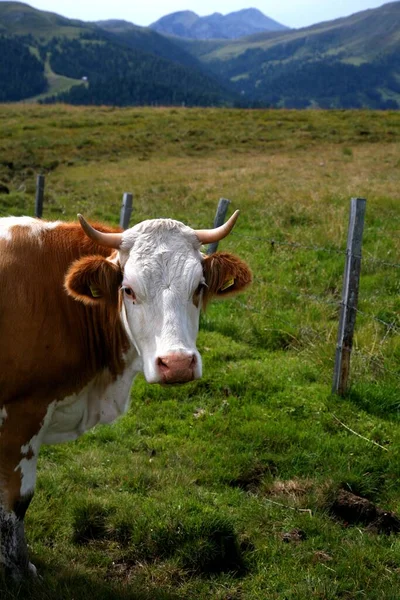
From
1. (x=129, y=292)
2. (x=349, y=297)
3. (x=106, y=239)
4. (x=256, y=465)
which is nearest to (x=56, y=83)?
(x=349, y=297)

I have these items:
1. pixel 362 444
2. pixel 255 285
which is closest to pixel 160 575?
pixel 362 444

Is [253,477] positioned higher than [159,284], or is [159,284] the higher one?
[159,284]

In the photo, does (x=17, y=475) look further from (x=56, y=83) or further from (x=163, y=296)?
(x=56, y=83)

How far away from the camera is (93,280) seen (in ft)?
12.4

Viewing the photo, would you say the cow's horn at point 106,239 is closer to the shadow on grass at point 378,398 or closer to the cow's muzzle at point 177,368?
the cow's muzzle at point 177,368

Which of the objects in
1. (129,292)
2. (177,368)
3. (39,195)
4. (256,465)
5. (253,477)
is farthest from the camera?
(39,195)

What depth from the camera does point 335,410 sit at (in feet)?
19.9

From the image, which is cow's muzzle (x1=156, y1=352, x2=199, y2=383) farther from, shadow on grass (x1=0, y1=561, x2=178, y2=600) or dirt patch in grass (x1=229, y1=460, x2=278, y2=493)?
dirt patch in grass (x1=229, y1=460, x2=278, y2=493)

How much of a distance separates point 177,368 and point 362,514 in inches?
89.2

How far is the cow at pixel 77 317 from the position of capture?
3611 mm

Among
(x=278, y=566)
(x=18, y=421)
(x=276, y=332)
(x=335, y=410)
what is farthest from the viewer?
(x=276, y=332)

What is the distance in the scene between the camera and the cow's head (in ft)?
11.2

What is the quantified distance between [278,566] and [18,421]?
1989 mm

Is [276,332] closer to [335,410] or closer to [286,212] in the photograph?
[335,410]
